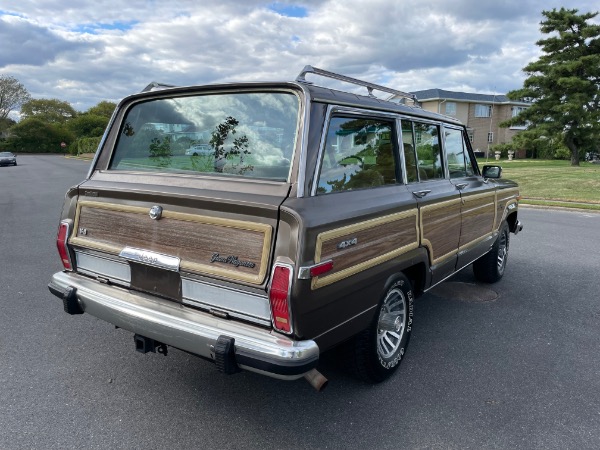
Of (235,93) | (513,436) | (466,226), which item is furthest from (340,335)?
(466,226)

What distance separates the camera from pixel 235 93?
3002 millimetres

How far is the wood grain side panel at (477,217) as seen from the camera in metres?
4.34

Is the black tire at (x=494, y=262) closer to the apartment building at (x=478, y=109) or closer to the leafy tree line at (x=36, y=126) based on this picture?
the apartment building at (x=478, y=109)

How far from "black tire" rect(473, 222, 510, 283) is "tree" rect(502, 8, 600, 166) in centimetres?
2489

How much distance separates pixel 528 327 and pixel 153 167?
142 inches

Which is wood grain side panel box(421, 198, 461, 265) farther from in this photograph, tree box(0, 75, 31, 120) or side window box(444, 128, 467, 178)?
tree box(0, 75, 31, 120)

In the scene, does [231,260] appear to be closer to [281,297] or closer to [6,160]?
[281,297]

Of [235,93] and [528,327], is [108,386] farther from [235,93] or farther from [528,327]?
[528,327]

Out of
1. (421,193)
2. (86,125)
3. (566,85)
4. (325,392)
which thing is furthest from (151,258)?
(86,125)

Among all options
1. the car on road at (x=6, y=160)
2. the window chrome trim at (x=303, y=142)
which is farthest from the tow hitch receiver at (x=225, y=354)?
the car on road at (x=6, y=160)

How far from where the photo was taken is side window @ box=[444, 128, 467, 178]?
4371mm

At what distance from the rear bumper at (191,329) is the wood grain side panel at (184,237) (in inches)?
10.8

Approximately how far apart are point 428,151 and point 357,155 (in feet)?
3.77

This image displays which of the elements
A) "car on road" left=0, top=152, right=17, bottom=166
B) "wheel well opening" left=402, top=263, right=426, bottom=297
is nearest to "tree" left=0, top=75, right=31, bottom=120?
"car on road" left=0, top=152, right=17, bottom=166
